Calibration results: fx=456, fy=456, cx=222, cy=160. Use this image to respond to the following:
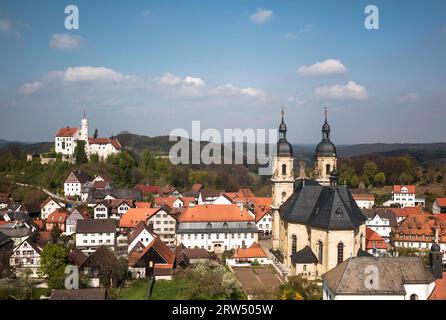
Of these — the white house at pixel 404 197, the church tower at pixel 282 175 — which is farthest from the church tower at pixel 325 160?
the white house at pixel 404 197

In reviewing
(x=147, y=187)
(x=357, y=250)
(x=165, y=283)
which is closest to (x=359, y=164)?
(x=147, y=187)

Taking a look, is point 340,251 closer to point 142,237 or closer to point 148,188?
point 142,237

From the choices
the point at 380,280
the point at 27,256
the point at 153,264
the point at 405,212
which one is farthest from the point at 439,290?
the point at 405,212

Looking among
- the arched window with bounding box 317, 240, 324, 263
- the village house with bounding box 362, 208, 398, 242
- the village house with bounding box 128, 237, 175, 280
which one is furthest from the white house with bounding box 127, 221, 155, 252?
the village house with bounding box 362, 208, 398, 242

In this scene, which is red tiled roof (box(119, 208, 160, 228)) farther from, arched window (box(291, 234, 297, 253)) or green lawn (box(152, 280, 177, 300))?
arched window (box(291, 234, 297, 253))

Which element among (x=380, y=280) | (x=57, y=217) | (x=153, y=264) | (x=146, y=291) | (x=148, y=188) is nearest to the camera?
(x=380, y=280)

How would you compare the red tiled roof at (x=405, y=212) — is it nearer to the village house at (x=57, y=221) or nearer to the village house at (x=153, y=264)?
the village house at (x=153, y=264)
